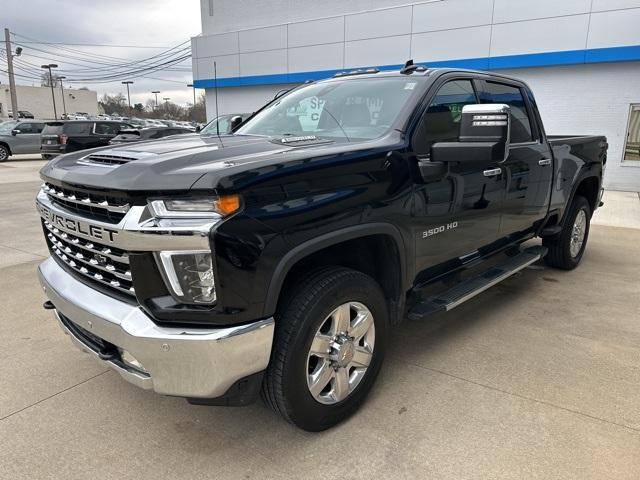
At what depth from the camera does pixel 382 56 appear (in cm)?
1579

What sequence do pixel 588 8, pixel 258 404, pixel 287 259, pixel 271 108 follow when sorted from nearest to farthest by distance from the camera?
pixel 287 259, pixel 258 404, pixel 271 108, pixel 588 8

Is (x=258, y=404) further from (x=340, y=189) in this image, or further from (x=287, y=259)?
(x=340, y=189)

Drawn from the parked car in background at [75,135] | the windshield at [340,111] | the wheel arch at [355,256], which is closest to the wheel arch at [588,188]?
the windshield at [340,111]

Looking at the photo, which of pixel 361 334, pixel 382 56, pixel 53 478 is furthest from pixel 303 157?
pixel 382 56

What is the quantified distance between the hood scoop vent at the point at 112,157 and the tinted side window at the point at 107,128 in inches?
716

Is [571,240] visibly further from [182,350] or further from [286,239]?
[182,350]

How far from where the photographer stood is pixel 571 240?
5410 mm

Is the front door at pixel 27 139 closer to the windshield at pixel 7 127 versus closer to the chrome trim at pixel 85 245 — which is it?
the windshield at pixel 7 127

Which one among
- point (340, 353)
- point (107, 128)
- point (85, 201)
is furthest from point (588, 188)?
point (107, 128)

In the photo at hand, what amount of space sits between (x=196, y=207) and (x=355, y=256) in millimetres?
1116

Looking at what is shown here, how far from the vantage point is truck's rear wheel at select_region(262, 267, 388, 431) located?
2.34 meters

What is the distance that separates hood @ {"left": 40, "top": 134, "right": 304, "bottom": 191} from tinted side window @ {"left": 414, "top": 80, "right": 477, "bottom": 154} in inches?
33.5

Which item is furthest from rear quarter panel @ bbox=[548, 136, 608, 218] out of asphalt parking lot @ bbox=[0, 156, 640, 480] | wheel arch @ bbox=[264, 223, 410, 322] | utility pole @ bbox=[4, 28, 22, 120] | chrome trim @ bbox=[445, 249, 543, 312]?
utility pole @ bbox=[4, 28, 22, 120]

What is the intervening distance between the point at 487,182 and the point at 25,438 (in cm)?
324
